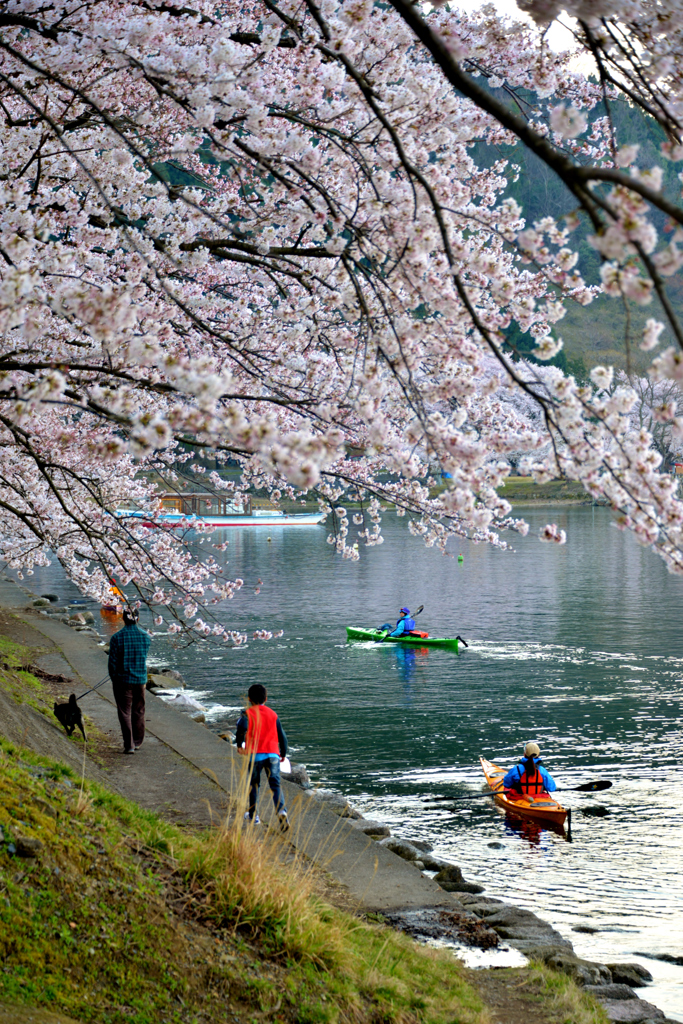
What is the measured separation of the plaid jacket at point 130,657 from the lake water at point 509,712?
488 centimetres

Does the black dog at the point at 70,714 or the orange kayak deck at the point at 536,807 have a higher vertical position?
the black dog at the point at 70,714

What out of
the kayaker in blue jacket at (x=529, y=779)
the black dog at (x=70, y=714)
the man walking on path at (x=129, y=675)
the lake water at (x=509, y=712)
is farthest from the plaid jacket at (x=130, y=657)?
the kayaker in blue jacket at (x=529, y=779)

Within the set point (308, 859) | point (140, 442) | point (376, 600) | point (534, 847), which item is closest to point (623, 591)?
point (376, 600)

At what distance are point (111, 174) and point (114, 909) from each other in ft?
15.8

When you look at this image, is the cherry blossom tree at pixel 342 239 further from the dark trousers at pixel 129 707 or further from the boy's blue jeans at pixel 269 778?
the dark trousers at pixel 129 707

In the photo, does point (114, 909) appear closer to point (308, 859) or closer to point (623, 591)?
point (308, 859)

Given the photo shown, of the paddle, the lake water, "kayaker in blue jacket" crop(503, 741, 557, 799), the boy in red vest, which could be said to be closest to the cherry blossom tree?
the boy in red vest

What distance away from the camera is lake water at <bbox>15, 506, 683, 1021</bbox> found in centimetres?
1232

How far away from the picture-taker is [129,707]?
38.2 ft

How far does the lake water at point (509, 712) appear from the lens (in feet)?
40.4

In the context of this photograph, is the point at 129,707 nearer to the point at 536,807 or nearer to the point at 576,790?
the point at 536,807

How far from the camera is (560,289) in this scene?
181 inches

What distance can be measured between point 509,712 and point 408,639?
7.43 m

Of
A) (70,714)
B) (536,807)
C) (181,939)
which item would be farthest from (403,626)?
(181,939)
